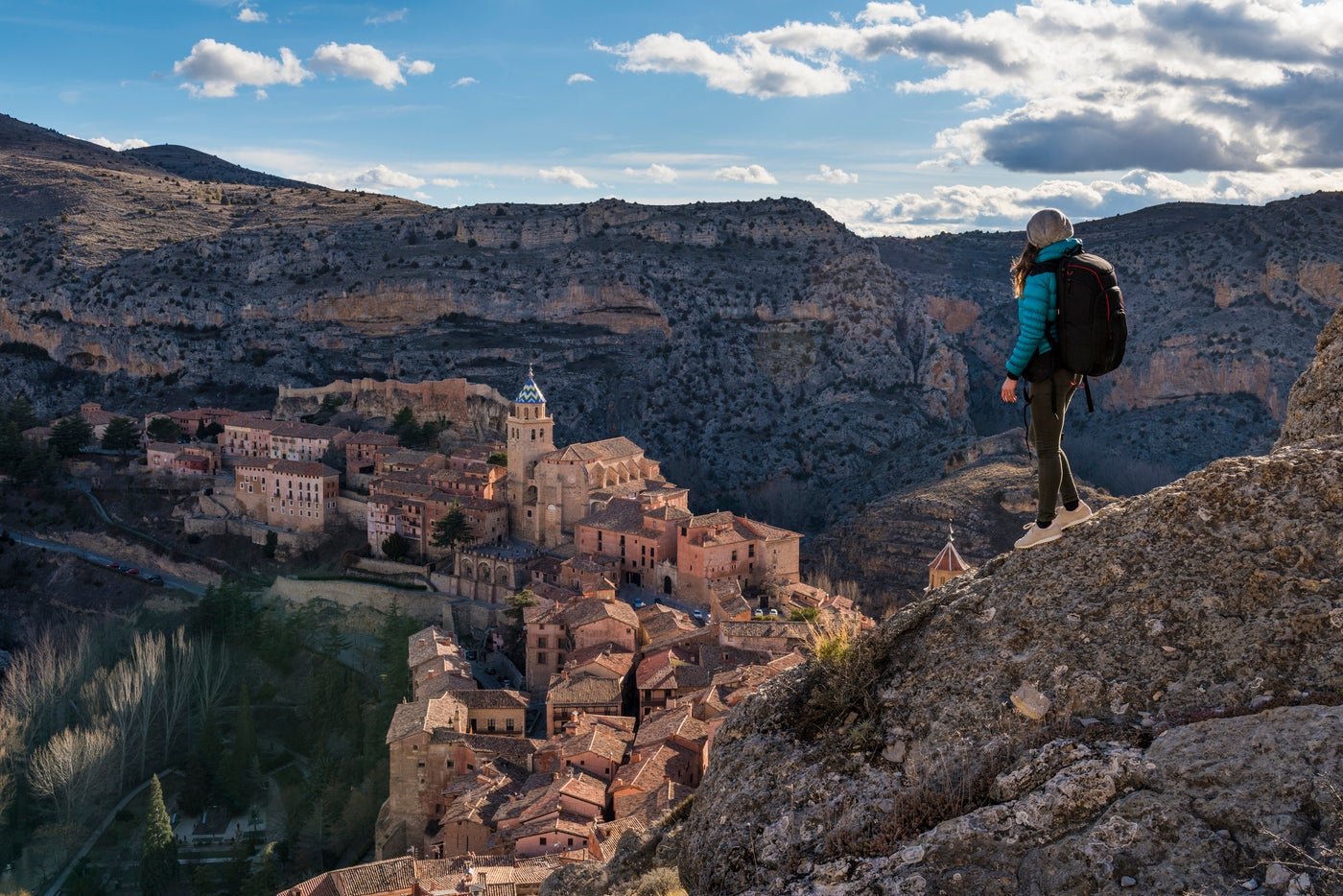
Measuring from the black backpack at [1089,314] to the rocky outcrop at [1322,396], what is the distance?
3.48 ft

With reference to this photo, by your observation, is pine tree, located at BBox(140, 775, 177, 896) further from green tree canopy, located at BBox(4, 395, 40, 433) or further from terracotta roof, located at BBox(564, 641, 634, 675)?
green tree canopy, located at BBox(4, 395, 40, 433)

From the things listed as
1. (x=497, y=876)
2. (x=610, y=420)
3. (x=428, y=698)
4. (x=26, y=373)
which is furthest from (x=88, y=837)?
(x=26, y=373)

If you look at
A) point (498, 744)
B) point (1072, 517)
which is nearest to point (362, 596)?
point (498, 744)

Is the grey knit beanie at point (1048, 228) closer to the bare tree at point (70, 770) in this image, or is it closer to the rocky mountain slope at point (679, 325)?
the bare tree at point (70, 770)

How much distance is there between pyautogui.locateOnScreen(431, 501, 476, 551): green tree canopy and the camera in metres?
42.9

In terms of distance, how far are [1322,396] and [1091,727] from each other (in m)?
2.66

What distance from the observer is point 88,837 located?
109 ft

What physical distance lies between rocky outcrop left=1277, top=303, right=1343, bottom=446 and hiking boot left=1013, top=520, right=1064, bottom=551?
1.34 metres

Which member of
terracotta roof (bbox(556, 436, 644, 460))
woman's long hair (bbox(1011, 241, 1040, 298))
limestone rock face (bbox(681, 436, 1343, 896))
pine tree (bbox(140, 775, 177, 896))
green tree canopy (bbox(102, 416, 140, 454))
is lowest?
pine tree (bbox(140, 775, 177, 896))

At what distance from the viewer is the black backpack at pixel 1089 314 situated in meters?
6.00

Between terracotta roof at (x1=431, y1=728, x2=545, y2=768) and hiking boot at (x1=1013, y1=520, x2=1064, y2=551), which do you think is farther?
terracotta roof at (x1=431, y1=728, x2=545, y2=768)

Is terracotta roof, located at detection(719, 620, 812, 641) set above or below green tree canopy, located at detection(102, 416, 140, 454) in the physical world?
below

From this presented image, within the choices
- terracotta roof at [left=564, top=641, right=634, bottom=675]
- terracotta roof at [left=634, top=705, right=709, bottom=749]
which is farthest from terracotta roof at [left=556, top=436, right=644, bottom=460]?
terracotta roof at [left=634, top=705, right=709, bottom=749]

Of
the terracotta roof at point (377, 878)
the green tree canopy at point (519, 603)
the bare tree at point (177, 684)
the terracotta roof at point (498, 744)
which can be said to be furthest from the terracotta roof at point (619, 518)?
the terracotta roof at point (377, 878)
